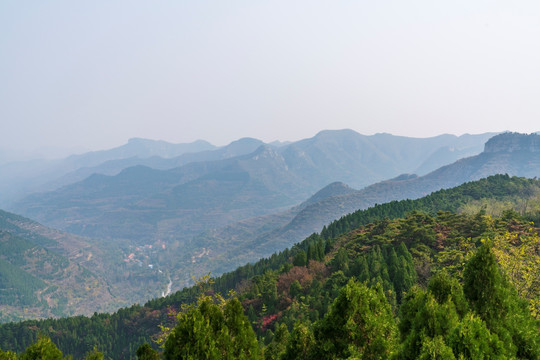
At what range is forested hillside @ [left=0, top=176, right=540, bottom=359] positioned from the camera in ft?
64.4

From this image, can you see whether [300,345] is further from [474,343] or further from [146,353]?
[474,343]

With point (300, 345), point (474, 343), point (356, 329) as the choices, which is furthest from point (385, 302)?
point (474, 343)

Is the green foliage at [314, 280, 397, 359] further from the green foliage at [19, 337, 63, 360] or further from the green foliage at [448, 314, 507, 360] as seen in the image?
the green foliage at [19, 337, 63, 360]

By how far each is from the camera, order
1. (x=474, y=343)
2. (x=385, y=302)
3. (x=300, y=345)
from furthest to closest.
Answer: (x=385, y=302) → (x=300, y=345) → (x=474, y=343)

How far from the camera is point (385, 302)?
25797 mm

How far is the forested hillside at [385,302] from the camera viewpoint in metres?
19.6

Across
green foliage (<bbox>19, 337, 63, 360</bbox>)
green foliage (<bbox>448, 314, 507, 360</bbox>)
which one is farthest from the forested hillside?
green foliage (<bbox>19, 337, 63, 360</bbox>)

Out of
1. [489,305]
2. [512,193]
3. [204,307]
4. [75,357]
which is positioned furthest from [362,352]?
[75,357]

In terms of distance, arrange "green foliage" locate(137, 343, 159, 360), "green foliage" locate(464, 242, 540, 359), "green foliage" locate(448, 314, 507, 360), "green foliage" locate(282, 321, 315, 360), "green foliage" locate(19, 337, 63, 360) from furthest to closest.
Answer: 1. "green foliage" locate(282, 321, 315, 360)
2. "green foliage" locate(137, 343, 159, 360)
3. "green foliage" locate(19, 337, 63, 360)
4. "green foliage" locate(464, 242, 540, 359)
5. "green foliage" locate(448, 314, 507, 360)

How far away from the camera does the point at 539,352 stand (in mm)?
18500

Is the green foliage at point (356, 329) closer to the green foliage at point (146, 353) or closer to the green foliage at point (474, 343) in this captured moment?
the green foliage at point (474, 343)

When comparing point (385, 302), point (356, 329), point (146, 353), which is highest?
point (146, 353)

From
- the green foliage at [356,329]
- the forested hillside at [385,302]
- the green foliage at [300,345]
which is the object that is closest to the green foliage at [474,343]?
the forested hillside at [385,302]

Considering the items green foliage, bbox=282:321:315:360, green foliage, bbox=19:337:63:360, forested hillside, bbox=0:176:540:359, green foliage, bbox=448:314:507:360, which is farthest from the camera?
green foliage, bbox=282:321:315:360
